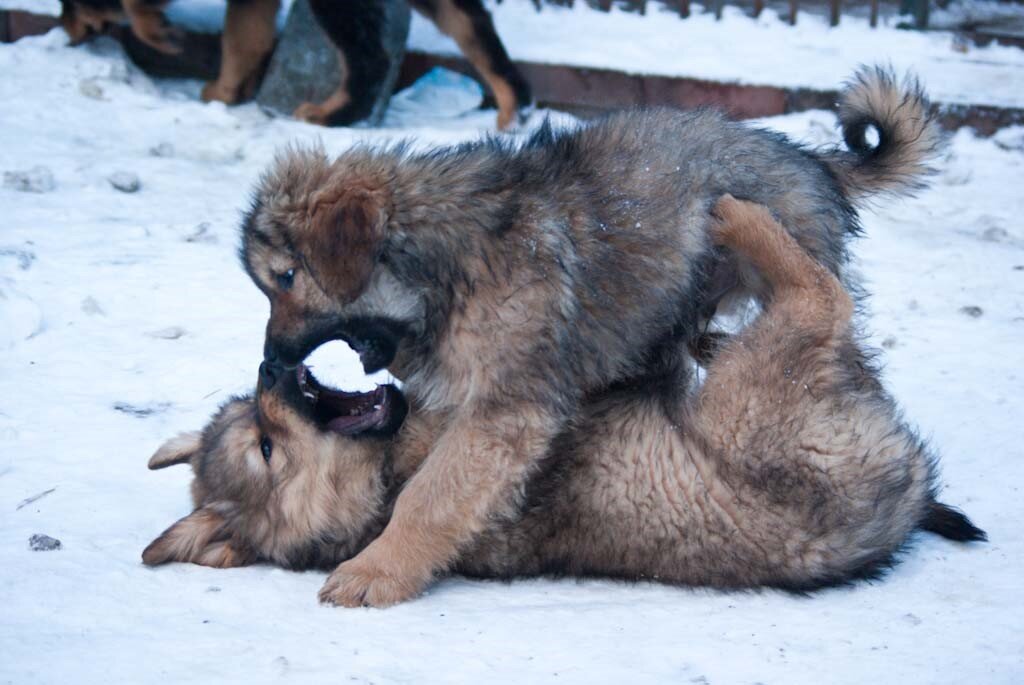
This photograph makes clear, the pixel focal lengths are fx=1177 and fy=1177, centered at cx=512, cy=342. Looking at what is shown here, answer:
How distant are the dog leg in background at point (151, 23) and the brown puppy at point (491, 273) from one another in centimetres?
461

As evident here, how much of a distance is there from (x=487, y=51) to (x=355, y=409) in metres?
4.60

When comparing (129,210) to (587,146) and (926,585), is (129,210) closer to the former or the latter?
(587,146)

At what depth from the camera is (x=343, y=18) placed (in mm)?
7891

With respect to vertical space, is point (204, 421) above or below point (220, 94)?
above

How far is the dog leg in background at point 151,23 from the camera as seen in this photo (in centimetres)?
788

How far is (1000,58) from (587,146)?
18.8ft

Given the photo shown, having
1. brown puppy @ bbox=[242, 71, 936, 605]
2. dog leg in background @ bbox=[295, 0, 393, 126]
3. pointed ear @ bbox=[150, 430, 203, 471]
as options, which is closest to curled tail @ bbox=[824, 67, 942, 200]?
brown puppy @ bbox=[242, 71, 936, 605]

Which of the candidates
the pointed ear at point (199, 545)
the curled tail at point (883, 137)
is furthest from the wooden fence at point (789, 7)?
the pointed ear at point (199, 545)

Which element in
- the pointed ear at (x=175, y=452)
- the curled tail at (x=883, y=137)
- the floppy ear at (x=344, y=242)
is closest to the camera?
the floppy ear at (x=344, y=242)

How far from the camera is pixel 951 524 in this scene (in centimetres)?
380

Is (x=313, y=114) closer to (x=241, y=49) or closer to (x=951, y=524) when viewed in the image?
(x=241, y=49)

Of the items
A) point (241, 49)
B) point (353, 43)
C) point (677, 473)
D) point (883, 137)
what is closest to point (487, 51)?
point (353, 43)

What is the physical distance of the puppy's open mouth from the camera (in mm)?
3846

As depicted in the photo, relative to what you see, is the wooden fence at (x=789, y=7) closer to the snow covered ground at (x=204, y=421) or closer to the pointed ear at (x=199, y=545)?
the snow covered ground at (x=204, y=421)
